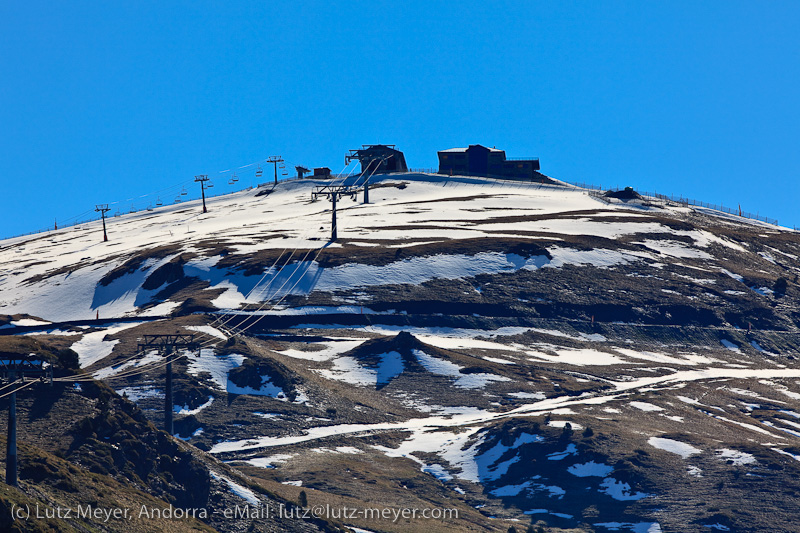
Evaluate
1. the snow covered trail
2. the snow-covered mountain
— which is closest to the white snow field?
the snow-covered mountain

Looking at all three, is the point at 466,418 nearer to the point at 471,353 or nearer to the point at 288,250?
the point at 471,353

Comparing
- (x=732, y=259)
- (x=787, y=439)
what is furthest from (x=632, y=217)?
(x=787, y=439)

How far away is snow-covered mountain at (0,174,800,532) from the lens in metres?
87.5

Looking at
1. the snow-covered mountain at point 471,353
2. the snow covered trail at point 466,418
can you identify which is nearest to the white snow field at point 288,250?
the snow-covered mountain at point 471,353

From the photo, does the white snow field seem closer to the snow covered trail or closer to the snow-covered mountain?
the snow-covered mountain

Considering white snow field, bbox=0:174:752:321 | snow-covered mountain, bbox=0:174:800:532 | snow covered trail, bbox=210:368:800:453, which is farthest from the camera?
white snow field, bbox=0:174:752:321

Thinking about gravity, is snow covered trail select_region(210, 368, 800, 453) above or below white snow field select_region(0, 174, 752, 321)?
below

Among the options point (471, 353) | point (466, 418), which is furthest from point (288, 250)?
point (466, 418)

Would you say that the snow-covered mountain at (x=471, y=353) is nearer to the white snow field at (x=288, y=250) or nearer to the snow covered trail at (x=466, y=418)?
the snow covered trail at (x=466, y=418)

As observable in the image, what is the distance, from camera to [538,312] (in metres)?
140

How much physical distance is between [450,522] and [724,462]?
87.8 ft

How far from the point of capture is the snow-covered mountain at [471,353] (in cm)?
8750

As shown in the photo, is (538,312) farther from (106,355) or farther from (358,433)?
(106,355)

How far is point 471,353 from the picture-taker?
12306cm
